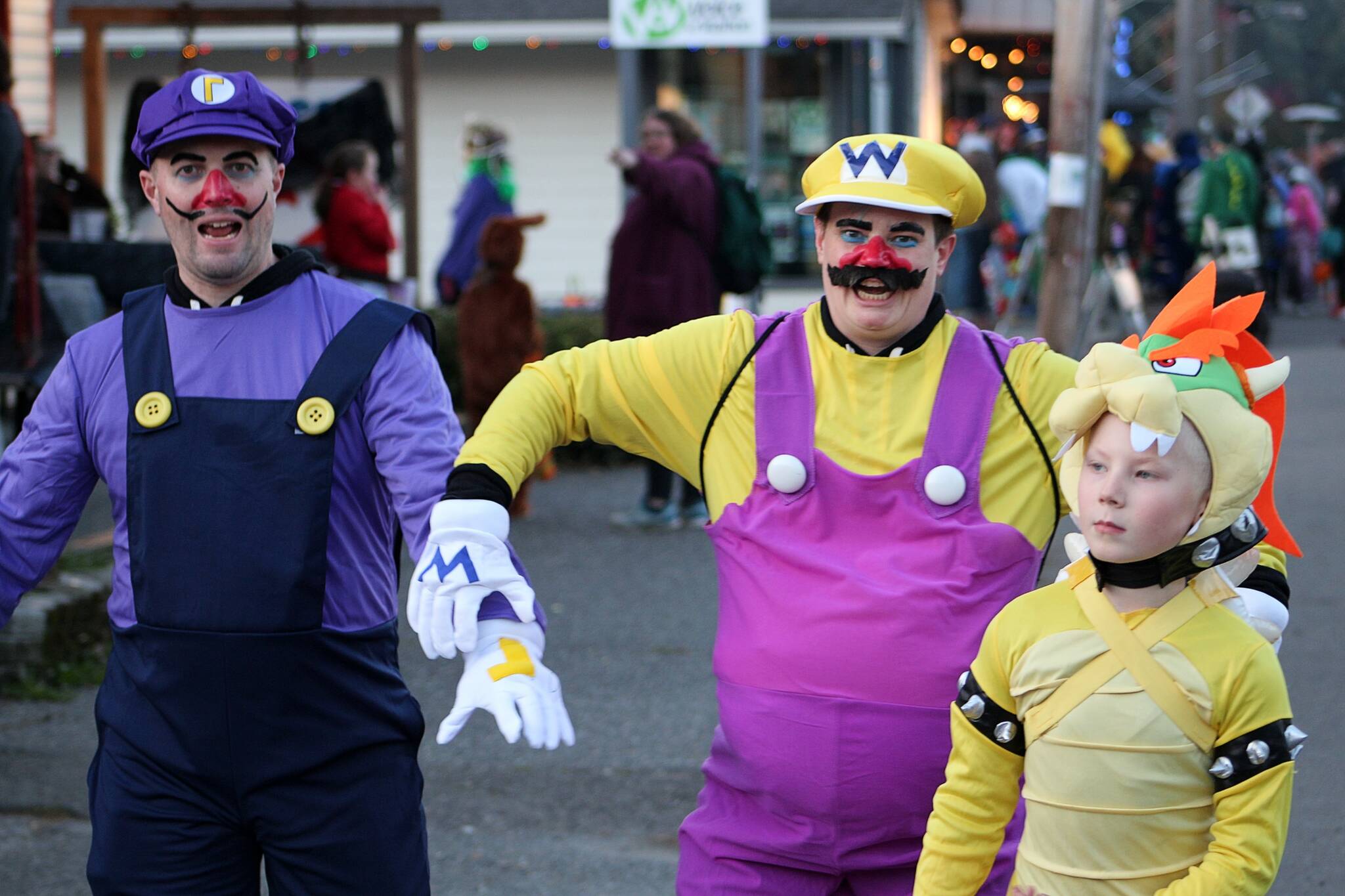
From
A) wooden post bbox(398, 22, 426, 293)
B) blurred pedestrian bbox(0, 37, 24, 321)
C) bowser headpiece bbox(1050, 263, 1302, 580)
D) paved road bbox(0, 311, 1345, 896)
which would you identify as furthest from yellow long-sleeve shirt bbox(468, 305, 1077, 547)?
wooden post bbox(398, 22, 426, 293)

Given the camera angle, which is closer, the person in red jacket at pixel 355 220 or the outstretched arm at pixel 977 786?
the outstretched arm at pixel 977 786

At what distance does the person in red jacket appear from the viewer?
9414 mm

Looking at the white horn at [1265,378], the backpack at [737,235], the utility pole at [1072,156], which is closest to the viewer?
the white horn at [1265,378]

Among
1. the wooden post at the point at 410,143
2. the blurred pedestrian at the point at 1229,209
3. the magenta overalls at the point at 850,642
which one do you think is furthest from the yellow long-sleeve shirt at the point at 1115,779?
the blurred pedestrian at the point at 1229,209

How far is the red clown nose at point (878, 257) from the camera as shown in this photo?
296 cm

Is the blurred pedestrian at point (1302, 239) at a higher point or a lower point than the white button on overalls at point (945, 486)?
higher

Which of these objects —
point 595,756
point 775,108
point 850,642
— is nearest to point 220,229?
point 850,642

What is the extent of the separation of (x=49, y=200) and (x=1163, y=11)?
50.2m

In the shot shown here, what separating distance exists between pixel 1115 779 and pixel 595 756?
11.7 ft

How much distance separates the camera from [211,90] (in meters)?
3.13

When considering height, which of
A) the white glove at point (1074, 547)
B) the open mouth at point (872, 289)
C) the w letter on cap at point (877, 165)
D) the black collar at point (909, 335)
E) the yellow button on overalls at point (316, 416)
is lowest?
the white glove at point (1074, 547)

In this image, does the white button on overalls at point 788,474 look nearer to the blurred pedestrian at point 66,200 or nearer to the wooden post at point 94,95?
the blurred pedestrian at point 66,200

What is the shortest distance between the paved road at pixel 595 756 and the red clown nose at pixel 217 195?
234 centimetres

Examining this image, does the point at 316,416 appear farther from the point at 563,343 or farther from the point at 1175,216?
the point at 1175,216
